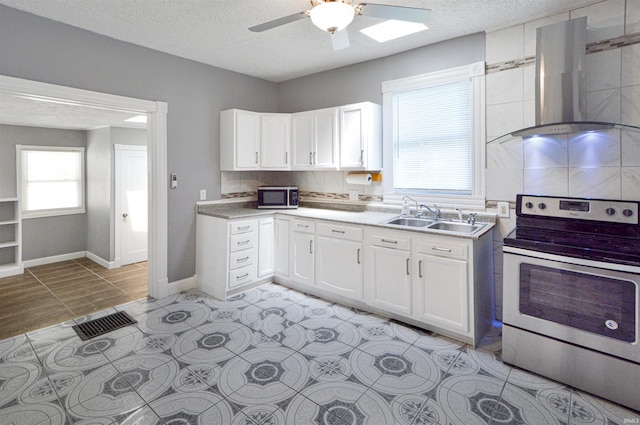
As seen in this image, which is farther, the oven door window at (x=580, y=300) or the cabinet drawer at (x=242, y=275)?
the cabinet drawer at (x=242, y=275)

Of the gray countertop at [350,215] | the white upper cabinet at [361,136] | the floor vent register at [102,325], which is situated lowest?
the floor vent register at [102,325]

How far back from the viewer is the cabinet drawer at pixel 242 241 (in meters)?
3.56

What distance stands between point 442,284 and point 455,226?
65 cm

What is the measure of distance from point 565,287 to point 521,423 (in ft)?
2.82

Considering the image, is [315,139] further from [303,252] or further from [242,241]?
[242,241]

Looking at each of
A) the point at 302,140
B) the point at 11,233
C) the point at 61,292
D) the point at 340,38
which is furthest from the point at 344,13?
the point at 11,233

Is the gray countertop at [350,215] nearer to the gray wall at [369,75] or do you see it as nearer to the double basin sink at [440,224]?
the double basin sink at [440,224]

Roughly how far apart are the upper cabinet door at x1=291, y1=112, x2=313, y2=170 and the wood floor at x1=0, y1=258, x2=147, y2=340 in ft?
7.64

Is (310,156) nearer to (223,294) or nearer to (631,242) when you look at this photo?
(223,294)

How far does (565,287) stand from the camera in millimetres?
2111

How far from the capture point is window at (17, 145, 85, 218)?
515 cm

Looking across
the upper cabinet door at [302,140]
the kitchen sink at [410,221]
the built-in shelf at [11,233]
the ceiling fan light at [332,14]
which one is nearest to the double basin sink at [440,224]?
the kitchen sink at [410,221]

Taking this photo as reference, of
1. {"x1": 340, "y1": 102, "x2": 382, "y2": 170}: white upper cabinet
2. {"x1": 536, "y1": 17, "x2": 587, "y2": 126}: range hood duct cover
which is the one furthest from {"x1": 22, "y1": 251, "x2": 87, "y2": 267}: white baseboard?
{"x1": 536, "y1": 17, "x2": 587, "y2": 126}: range hood duct cover

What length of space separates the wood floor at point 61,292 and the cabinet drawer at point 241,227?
130cm
